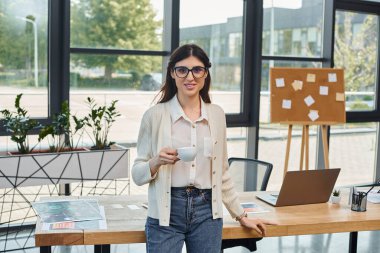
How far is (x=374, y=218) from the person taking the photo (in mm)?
2555

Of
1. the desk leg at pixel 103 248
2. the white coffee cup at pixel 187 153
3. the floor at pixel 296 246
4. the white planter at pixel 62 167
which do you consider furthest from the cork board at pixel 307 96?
the white coffee cup at pixel 187 153

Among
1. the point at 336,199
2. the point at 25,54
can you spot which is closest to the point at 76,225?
the point at 336,199

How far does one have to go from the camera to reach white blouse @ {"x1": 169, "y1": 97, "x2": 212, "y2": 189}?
6.70 ft

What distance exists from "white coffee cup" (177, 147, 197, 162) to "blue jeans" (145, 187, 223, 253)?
16 centimetres

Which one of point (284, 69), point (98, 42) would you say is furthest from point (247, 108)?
point (98, 42)

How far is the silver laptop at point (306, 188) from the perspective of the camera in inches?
104

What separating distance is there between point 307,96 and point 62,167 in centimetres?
251

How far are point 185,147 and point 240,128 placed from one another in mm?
3646

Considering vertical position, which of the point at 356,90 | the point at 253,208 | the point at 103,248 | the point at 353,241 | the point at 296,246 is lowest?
the point at 296,246

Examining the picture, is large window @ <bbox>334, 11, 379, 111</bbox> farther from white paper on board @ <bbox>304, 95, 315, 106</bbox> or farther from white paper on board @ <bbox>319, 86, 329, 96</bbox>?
white paper on board @ <bbox>304, 95, 315, 106</bbox>

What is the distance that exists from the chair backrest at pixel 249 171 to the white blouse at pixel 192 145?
140 centimetres

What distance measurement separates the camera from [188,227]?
2.06 meters

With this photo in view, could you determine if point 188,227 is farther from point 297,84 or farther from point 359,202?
point 297,84

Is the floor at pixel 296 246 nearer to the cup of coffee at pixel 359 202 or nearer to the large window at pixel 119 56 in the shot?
the large window at pixel 119 56
